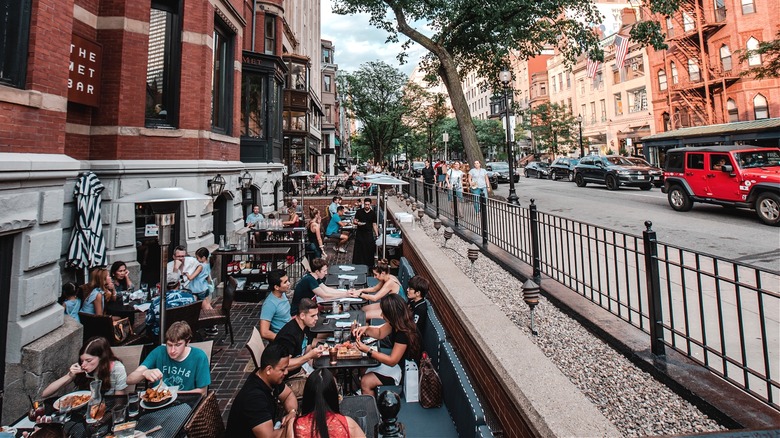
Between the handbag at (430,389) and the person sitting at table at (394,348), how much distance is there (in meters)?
0.55

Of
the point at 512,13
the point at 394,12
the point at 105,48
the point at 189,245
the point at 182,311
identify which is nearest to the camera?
the point at 182,311

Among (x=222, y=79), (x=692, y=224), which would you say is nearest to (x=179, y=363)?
(x=222, y=79)

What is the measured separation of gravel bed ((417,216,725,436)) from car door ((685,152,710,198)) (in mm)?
12151

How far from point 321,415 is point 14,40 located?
6.79 meters

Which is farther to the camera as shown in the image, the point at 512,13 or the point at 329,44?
the point at 329,44

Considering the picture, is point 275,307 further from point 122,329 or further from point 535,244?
point 535,244

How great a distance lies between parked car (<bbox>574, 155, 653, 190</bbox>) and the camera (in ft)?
72.5

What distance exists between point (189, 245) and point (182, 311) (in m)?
4.57

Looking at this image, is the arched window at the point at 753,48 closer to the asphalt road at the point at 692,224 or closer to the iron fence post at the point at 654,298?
the asphalt road at the point at 692,224

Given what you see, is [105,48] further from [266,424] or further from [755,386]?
[755,386]

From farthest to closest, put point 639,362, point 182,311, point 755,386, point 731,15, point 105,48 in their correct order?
point 731,15
point 105,48
point 182,311
point 639,362
point 755,386

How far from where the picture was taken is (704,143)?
27438 mm

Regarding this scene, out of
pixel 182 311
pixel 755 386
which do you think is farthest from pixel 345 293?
pixel 755 386

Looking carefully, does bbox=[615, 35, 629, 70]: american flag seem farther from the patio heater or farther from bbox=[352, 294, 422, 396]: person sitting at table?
the patio heater
